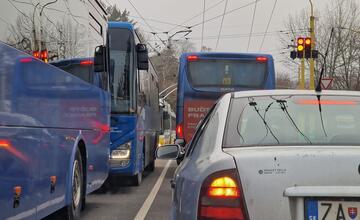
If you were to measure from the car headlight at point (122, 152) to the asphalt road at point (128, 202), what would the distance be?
0.76 meters

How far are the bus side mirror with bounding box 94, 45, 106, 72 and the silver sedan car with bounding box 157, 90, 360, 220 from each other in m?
5.92

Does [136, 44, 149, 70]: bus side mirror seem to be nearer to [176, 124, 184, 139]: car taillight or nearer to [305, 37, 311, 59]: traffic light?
[176, 124, 184, 139]: car taillight

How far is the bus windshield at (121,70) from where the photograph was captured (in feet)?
45.3

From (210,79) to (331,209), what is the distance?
14.8 metres

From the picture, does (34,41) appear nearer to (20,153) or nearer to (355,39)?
(20,153)

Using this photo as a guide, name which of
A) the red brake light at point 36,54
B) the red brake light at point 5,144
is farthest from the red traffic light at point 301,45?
the red brake light at point 5,144

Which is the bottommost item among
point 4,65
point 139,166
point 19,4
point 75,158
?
point 139,166

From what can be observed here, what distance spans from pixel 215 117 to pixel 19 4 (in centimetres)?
238

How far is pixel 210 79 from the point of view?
1809cm

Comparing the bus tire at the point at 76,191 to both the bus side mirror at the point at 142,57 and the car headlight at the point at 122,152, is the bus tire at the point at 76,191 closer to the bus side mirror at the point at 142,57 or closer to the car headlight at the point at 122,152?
the car headlight at the point at 122,152

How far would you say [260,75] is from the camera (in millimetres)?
17938

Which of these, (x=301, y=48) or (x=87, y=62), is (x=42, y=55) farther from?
(x=301, y=48)

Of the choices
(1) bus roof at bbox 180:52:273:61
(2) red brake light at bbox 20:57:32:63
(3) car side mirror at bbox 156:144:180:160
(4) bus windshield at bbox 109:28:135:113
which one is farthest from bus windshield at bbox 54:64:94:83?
(1) bus roof at bbox 180:52:273:61

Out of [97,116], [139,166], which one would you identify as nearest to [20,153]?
[97,116]
